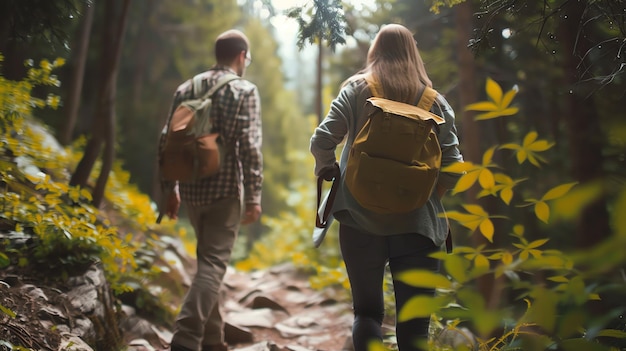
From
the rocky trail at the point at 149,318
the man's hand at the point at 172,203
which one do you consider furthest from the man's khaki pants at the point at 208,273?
the rocky trail at the point at 149,318

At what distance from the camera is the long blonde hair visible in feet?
10.0

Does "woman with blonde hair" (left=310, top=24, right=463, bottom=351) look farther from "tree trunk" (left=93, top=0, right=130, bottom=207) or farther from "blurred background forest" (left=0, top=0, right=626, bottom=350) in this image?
"tree trunk" (left=93, top=0, right=130, bottom=207)

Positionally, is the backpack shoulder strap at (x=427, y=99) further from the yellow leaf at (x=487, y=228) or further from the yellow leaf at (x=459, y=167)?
the yellow leaf at (x=459, y=167)

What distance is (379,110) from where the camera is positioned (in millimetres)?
2805

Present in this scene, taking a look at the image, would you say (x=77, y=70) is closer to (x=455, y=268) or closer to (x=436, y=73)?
(x=436, y=73)

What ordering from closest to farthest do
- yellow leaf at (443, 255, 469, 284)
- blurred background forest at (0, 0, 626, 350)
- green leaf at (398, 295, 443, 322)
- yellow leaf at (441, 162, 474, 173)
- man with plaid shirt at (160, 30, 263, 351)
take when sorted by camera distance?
green leaf at (398, 295, 443, 322) < yellow leaf at (443, 255, 469, 284) < yellow leaf at (441, 162, 474, 173) < blurred background forest at (0, 0, 626, 350) < man with plaid shirt at (160, 30, 263, 351)

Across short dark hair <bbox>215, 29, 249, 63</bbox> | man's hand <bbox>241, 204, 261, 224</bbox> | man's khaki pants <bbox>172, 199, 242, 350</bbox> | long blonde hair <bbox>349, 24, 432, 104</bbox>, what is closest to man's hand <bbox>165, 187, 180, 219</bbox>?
man's khaki pants <bbox>172, 199, 242, 350</bbox>

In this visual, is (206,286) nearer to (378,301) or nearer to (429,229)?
(378,301)

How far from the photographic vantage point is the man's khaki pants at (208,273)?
151 inches

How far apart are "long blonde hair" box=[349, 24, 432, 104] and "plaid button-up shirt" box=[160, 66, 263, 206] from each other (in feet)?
4.00

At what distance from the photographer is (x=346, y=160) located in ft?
10.4

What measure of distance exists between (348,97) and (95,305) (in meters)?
2.24

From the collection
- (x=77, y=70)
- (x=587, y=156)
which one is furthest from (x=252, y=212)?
(x=77, y=70)

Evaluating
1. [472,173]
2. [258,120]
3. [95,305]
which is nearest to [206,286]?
[95,305]
